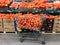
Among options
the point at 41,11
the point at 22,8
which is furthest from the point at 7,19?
the point at 41,11

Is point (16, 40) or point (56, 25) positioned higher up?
point (56, 25)

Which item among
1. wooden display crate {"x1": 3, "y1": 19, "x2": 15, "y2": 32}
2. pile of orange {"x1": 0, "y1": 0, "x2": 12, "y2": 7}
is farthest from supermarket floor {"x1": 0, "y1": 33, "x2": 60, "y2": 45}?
pile of orange {"x1": 0, "y1": 0, "x2": 12, "y2": 7}

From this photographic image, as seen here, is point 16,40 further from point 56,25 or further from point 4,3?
point 56,25

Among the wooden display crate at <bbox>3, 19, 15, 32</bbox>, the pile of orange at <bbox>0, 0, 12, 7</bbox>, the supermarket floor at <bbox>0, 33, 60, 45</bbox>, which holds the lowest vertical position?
the supermarket floor at <bbox>0, 33, 60, 45</bbox>

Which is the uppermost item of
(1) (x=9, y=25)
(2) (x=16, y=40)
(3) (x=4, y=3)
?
(3) (x=4, y=3)

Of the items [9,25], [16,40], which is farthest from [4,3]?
[16,40]

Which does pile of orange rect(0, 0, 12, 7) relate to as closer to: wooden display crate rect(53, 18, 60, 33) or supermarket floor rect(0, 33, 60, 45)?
supermarket floor rect(0, 33, 60, 45)

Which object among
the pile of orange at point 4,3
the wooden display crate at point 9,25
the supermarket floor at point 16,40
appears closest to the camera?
the supermarket floor at point 16,40

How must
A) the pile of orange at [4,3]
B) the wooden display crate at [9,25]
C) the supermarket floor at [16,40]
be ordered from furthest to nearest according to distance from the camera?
the wooden display crate at [9,25] < the pile of orange at [4,3] < the supermarket floor at [16,40]

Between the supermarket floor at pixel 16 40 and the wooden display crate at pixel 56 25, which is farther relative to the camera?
the wooden display crate at pixel 56 25

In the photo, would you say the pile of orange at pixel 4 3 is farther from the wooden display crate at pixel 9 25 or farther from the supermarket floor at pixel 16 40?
the supermarket floor at pixel 16 40

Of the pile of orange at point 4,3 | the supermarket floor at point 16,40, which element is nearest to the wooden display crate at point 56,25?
the supermarket floor at point 16,40

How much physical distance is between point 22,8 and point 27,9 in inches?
5.1

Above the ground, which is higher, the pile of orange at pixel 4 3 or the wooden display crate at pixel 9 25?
the pile of orange at pixel 4 3
